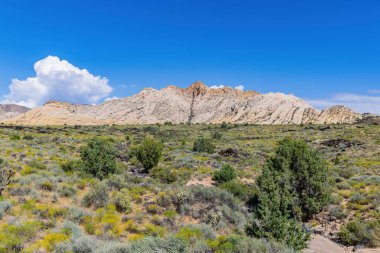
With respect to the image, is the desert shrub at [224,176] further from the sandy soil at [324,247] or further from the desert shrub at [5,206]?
the desert shrub at [5,206]

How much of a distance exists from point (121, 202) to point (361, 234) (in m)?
11.1

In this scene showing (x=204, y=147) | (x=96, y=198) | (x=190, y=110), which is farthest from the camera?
(x=190, y=110)

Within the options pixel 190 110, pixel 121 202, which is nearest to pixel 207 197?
pixel 121 202

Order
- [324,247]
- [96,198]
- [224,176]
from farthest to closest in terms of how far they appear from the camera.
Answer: [224,176] → [96,198] → [324,247]

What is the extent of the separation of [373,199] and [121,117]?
122m

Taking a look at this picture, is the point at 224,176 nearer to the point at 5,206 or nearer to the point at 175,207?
the point at 175,207

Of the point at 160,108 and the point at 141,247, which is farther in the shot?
the point at 160,108

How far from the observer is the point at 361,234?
1482 cm

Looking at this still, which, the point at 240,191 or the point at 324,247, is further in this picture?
the point at 240,191

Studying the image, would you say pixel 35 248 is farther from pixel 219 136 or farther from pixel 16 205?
pixel 219 136

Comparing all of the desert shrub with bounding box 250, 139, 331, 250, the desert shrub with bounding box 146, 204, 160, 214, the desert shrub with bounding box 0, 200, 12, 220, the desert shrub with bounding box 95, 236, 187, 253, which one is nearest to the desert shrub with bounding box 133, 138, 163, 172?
the desert shrub with bounding box 250, 139, 331, 250

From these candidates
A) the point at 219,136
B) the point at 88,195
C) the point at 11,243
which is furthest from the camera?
the point at 219,136

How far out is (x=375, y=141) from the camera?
157ft

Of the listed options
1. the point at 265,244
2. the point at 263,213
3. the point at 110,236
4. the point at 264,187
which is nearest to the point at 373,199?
the point at 264,187
